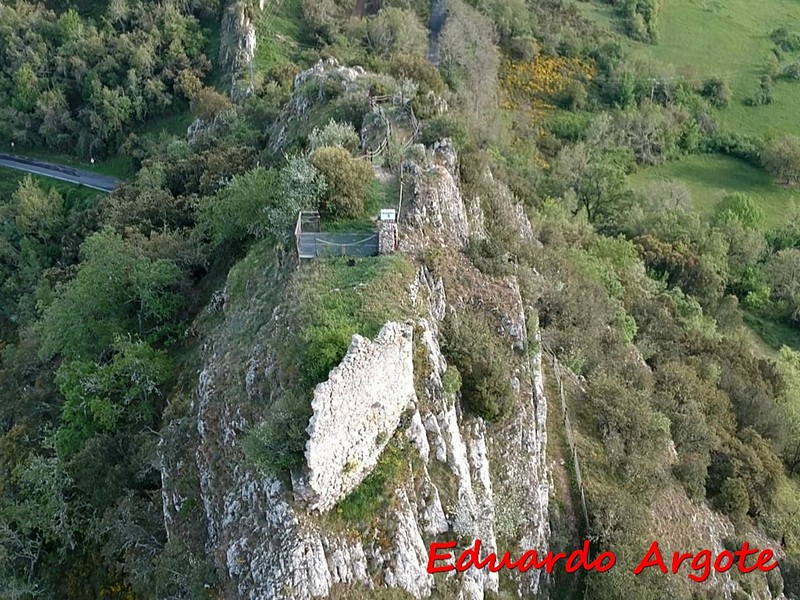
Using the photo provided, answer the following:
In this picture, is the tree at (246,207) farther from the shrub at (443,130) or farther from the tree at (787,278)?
the tree at (787,278)

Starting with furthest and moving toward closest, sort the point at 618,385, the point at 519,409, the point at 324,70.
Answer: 1. the point at 324,70
2. the point at 618,385
3. the point at 519,409

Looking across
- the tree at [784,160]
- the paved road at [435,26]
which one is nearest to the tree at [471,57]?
the paved road at [435,26]

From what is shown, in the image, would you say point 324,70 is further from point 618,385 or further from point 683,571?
point 683,571

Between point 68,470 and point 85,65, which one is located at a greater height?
point 68,470

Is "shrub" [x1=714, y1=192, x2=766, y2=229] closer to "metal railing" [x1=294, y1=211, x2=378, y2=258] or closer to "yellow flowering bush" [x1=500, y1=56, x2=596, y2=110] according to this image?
"yellow flowering bush" [x1=500, y1=56, x2=596, y2=110]

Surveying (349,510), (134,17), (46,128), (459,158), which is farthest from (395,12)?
(349,510)

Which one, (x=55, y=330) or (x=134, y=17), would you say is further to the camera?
(x=134, y=17)

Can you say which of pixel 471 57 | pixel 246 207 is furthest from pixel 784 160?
pixel 246 207
